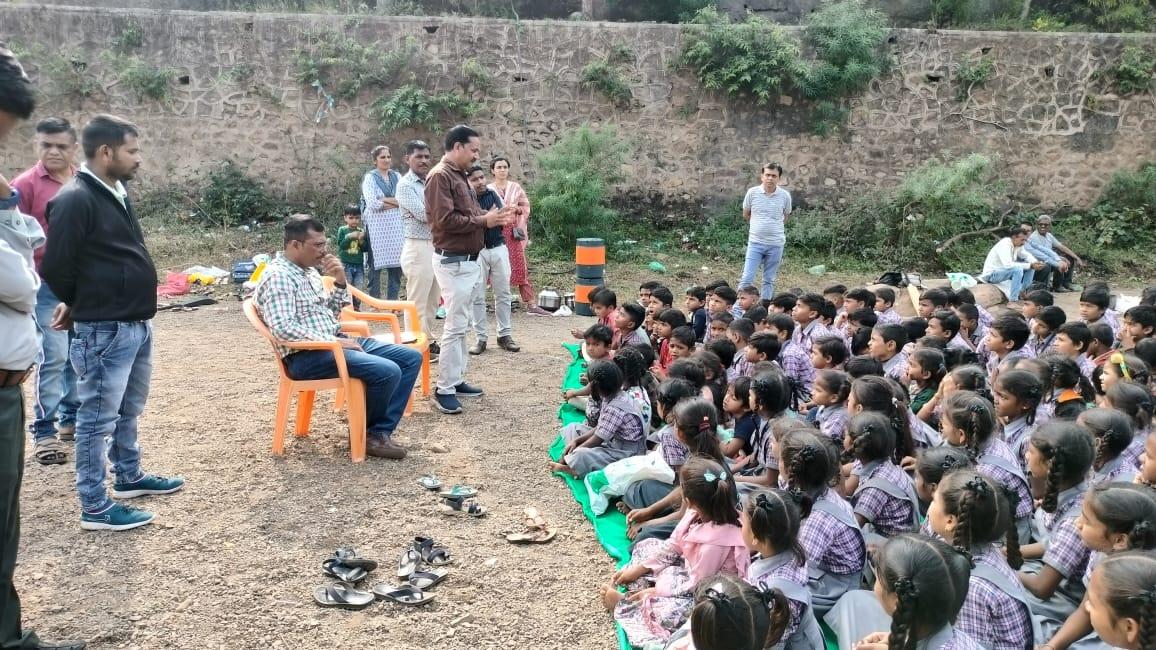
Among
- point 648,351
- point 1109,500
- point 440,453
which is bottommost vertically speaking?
point 440,453

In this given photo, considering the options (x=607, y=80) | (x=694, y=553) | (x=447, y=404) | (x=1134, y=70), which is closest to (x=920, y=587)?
(x=694, y=553)

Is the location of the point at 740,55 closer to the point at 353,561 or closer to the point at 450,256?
the point at 450,256

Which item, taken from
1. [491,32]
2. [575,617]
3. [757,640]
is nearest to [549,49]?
[491,32]

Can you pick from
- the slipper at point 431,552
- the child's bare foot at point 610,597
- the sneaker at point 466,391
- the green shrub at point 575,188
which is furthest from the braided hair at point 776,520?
the green shrub at point 575,188

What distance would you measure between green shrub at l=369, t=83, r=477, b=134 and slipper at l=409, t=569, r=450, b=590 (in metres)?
8.88

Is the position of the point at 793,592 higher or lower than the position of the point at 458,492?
higher

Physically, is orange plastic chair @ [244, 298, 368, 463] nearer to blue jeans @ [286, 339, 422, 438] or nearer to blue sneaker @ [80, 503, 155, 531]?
blue jeans @ [286, 339, 422, 438]

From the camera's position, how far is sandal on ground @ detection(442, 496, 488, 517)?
13.7 feet

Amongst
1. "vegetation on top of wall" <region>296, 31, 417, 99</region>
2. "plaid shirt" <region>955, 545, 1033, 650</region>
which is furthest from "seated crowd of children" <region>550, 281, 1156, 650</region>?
"vegetation on top of wall" <region>296, 31, 417, 99</region>

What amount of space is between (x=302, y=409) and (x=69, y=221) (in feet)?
5.90

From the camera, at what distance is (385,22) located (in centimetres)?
1159

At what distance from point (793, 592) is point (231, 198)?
426 inches

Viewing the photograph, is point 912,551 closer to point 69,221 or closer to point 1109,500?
point 1109,500

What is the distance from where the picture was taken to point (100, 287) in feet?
A: 12.2
